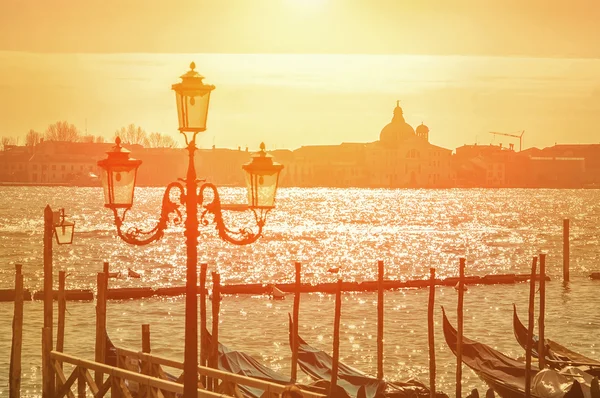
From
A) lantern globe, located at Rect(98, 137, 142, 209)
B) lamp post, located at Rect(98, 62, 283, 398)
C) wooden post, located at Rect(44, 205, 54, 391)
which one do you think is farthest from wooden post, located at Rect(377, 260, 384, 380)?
lantern globe, located at Rect(98, 137, 142, 209)

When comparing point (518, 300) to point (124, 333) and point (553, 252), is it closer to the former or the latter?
point (124, 333)

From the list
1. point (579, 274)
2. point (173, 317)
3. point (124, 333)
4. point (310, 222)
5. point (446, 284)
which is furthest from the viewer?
point (310, 222)

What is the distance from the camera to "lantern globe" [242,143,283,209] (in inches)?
278

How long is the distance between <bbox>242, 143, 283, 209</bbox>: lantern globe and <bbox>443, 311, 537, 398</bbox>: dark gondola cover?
25.5 feet

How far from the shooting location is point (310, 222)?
262 feet

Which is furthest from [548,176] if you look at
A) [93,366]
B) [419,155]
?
[93,366]

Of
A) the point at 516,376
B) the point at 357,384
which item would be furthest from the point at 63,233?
the point at 516,376

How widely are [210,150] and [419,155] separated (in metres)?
28.3

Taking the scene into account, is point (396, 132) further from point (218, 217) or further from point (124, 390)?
point (218, 217)

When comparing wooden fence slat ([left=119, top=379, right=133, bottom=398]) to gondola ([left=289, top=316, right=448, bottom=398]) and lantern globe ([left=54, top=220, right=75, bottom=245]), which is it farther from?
gondola ([left=289, top=316, right=448, bottom=398])

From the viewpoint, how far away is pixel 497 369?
15.1 metres

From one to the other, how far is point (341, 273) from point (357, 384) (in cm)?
2538

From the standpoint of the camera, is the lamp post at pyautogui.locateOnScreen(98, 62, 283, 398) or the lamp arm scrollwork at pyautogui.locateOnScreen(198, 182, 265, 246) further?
the lamp arm scrollwork at pyautogui.locateOnScreen(198, 182, 265, 246)

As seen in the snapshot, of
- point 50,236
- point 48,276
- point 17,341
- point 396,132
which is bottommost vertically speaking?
point 17,341
